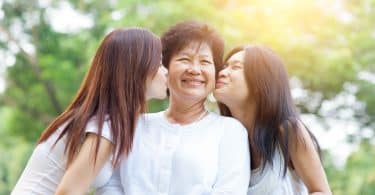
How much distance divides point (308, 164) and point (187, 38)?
1.78ft

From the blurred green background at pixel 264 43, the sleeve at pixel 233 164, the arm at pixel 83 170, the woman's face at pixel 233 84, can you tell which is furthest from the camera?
the blurred green background at pixel 264 43

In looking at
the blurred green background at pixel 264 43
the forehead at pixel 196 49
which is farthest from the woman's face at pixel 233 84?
the blurred green background at pixel 264 43

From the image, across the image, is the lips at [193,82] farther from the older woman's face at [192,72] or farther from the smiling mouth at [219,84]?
the smiling mouth at [219,84]

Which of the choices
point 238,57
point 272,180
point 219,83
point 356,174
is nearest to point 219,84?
point 219,83

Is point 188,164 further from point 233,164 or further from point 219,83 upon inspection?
point 219,83

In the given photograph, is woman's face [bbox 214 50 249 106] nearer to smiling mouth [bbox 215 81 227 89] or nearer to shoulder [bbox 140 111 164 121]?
smiling mouth [bbox 215 81 227 89]

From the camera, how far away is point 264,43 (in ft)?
17.9

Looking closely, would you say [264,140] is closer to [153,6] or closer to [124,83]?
[124,83]

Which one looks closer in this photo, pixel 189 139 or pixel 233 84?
pixel 189 139

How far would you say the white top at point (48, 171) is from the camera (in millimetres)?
1785

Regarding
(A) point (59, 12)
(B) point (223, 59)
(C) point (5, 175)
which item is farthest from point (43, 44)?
(B) point (223, 59)

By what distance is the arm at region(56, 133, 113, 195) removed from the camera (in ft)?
5.55

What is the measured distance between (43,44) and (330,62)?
317 cm

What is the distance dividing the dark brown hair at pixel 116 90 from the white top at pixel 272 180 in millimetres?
444
